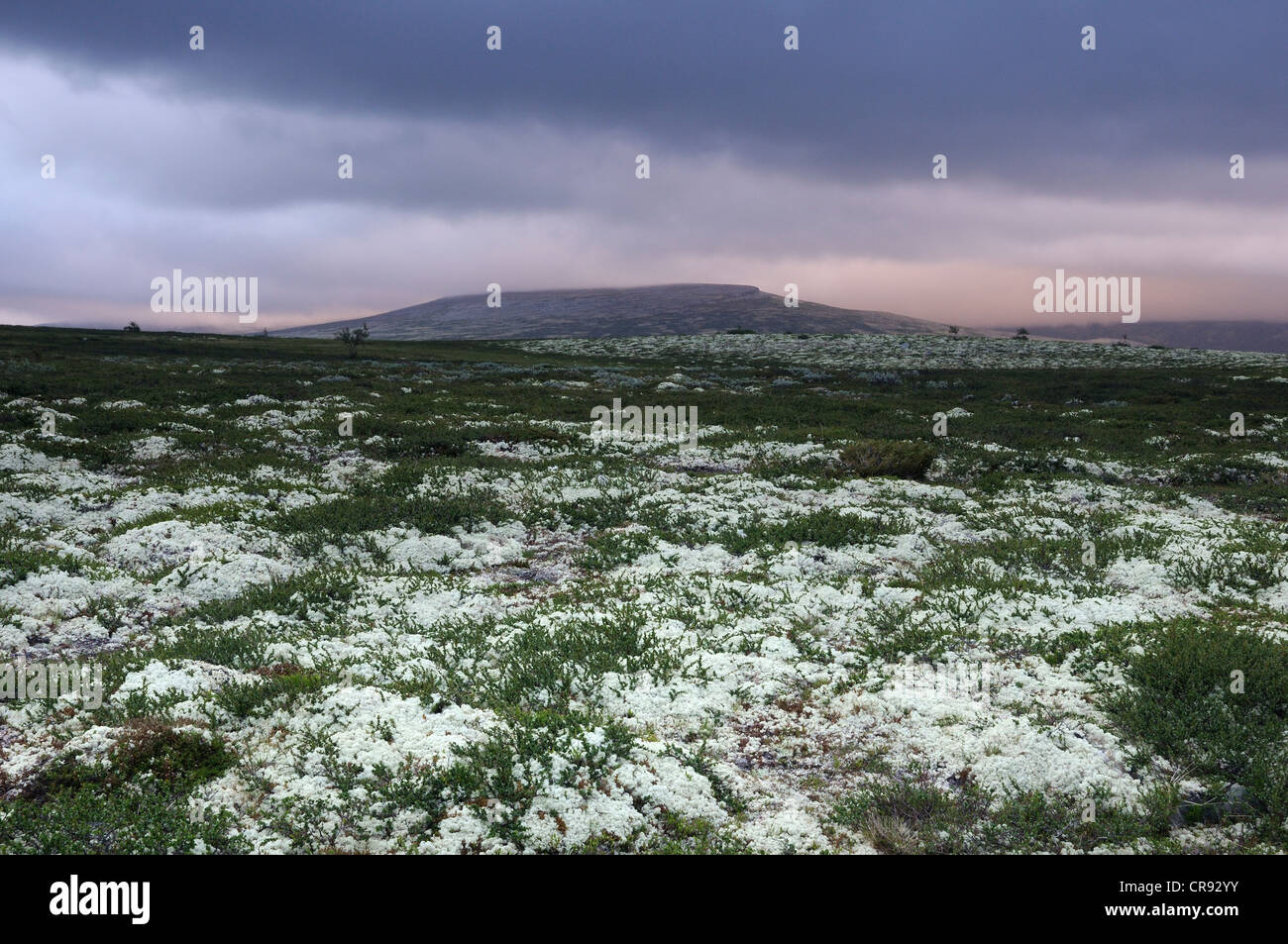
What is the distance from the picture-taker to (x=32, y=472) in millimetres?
20297

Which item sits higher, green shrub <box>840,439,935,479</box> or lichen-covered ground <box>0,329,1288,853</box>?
green shrub <box>840,439,935,479</box>

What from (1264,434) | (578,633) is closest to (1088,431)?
(1264,434)

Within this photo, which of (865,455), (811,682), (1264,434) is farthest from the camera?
(1264,434)

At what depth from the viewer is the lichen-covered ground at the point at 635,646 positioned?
6648 mm

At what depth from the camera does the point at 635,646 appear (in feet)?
33.7

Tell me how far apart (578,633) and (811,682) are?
344cm

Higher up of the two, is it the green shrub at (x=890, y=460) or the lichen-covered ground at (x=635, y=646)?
the green shrub at (x=890, y=460)

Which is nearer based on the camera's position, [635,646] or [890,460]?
[635,646]

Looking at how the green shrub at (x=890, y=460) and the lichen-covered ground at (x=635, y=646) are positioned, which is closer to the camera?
the lichen-covered ground at (x=635, y=646)

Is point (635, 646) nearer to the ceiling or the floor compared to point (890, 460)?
nearer to the floor

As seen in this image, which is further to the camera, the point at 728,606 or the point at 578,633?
the point at 728,606

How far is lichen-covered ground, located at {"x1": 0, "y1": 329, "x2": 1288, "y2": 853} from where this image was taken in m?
6.65

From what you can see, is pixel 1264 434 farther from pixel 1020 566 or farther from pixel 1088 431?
pixel 1020 566

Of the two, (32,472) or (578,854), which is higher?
(32,472)
